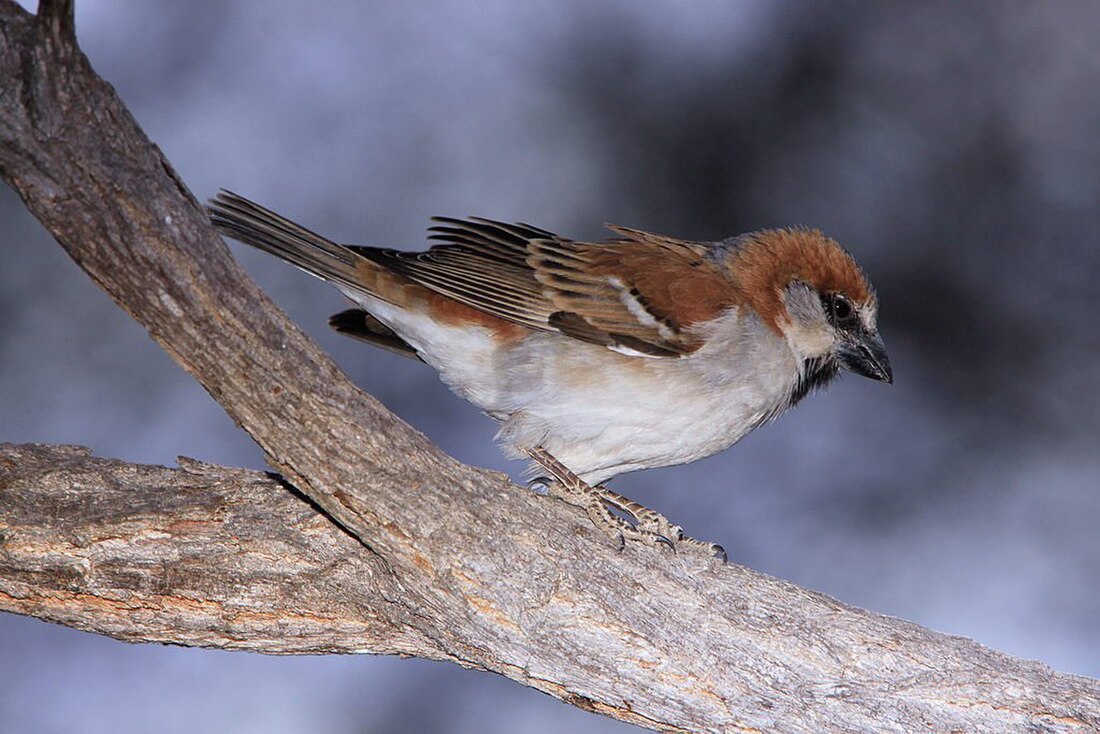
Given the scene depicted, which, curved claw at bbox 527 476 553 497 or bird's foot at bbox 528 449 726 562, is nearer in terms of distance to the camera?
bird's foot at bbox 528 449 726 562

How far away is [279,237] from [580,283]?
1.29m

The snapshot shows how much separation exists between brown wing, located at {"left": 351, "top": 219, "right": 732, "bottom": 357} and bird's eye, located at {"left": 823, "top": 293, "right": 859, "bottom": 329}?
452 millimetres

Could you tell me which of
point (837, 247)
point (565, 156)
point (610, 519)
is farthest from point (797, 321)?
point (565, 156)

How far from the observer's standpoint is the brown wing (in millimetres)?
4367

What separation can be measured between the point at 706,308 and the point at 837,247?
0.73 metres

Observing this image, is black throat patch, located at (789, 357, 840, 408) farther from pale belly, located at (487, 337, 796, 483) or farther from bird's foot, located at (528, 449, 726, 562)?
bird's foot, located at (528, 449, 726, 562)

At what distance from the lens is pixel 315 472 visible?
124 inches

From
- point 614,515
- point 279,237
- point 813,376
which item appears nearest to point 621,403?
point 614,515

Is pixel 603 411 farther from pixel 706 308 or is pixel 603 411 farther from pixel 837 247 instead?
pixel 837 247

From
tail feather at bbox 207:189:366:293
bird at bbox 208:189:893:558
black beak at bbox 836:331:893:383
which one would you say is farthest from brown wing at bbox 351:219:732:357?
black beak at bbox 836:331:893:383

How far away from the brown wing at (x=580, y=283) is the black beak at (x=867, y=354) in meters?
0.60

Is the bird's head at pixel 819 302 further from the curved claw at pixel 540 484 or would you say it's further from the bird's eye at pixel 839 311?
the curved claw at pixel 540 484

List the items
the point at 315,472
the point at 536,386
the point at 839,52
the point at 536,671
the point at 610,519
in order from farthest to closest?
the point at 839,52, the point at 536,386, the point at 610,519, the point at 536,671, the point at 315,472

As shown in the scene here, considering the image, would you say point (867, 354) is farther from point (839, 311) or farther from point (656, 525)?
point (656, 525)
